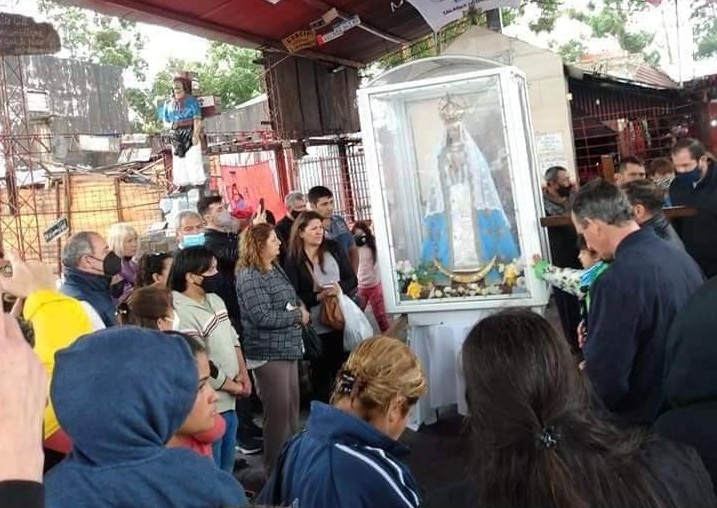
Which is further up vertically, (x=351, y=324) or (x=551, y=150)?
(x=551, y=150)

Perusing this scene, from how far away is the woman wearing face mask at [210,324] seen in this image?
3.29m

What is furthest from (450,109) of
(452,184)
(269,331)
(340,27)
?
(340,27)

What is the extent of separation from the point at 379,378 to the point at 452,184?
3.11 metres

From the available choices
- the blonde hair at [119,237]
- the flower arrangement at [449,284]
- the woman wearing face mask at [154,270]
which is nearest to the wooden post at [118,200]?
the blonde hair at [119,237]

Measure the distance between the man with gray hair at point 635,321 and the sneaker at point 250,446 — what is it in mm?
2557

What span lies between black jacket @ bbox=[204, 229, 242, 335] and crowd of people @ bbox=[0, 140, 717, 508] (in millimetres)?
883

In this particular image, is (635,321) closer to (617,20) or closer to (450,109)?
(450,109)

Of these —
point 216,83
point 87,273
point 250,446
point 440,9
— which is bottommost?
point 250,446

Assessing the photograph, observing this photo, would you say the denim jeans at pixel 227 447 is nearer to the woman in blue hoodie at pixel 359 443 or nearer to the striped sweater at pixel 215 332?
the striped sweater at pixel 215 332

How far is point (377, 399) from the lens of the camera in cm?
179

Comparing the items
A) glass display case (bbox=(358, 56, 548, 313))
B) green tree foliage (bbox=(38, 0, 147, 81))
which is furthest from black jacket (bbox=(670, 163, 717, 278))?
green tree foliage (bbox=(38, 0, 147, 81))

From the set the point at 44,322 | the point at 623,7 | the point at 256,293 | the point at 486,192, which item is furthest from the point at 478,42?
the point at 623,7

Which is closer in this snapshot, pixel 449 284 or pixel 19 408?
pixel 19 408

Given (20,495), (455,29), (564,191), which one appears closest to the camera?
(20,495)
